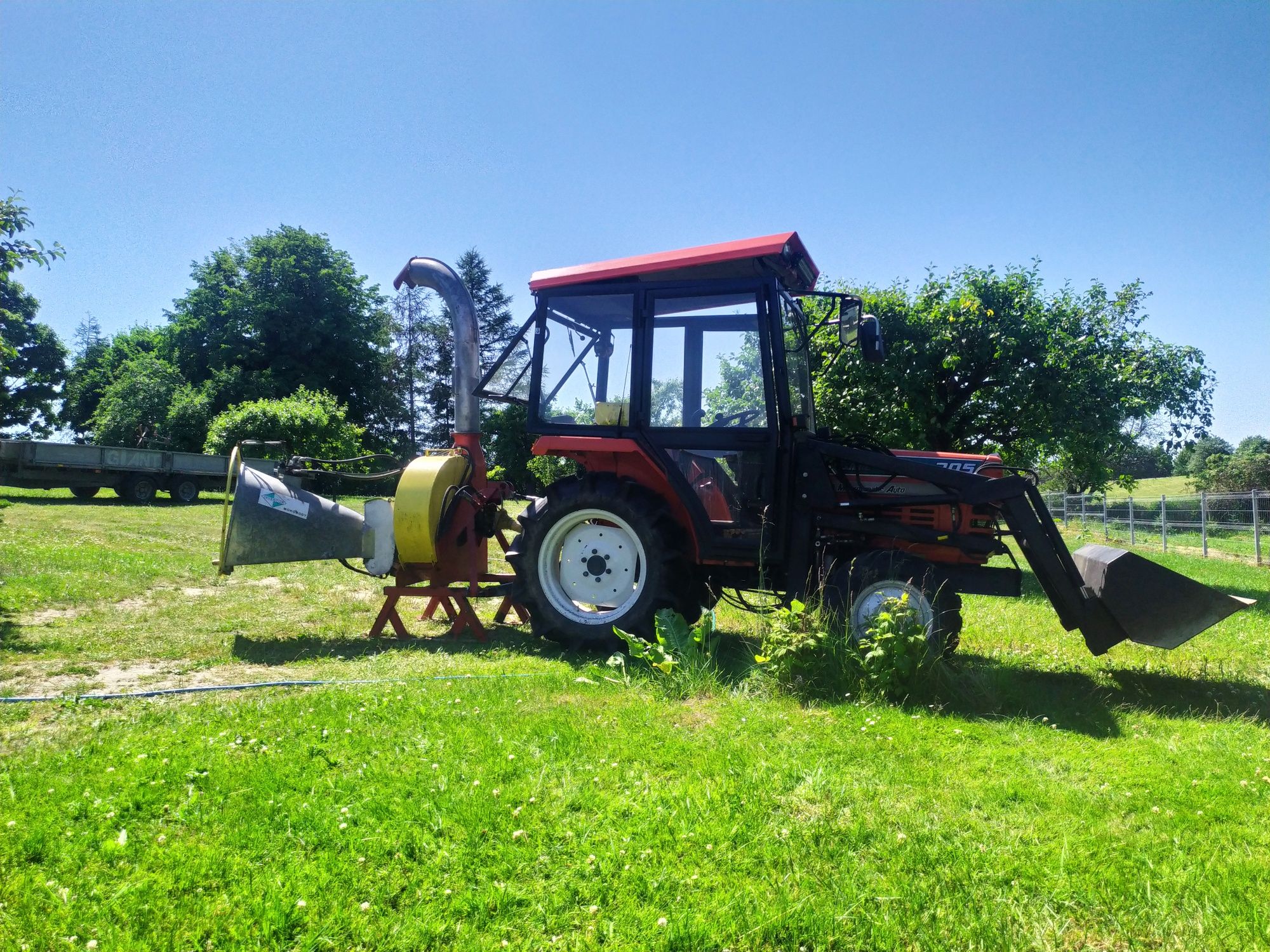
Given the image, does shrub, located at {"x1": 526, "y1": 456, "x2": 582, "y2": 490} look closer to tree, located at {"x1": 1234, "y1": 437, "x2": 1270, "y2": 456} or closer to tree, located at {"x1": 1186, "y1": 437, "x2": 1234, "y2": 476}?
tree, located at {"x1": 1234, "y1": 437, "x2": 1270, "y2": 456}

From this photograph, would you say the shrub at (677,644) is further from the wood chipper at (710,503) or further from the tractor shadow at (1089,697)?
the tractor shadow at (1089,697)

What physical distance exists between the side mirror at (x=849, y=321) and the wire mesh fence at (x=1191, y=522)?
1097 cm

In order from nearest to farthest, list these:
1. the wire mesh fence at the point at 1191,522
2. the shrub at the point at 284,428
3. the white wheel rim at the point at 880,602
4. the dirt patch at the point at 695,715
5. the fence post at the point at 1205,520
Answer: the dirt patch at the point at 695,715, the white wheel rim at the point at 880,602, the wire mesh fence at the point at 1191,522, the fence post at the point at 1205,520, the shrub at the point at 284,428

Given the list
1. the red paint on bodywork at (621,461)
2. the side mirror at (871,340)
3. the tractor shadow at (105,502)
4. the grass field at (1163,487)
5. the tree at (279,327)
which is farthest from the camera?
the grass field at (1163,487)

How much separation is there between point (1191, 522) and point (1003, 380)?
12491 millimetres

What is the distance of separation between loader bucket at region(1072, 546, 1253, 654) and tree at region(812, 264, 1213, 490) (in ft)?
22.9

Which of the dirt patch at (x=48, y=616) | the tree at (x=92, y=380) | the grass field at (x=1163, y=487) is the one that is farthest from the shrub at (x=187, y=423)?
the grass field at (x=1163, y=487)

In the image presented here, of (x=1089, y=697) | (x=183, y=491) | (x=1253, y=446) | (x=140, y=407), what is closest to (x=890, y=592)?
(x=1089, y=697)

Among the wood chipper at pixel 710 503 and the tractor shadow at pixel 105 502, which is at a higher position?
the wood chipper at pixel 710 503

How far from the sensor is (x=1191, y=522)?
67.0ft

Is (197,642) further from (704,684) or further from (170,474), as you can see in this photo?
(170,474)

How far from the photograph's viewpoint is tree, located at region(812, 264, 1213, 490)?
11.8m

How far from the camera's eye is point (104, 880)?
2650 mm

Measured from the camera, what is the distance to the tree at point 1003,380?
38.6ft
